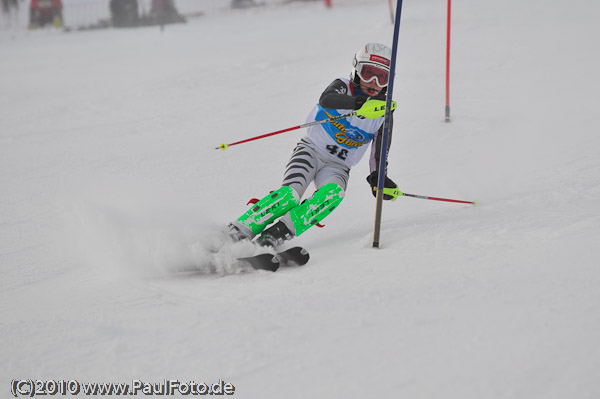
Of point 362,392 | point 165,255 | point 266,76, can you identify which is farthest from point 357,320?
point 266,76

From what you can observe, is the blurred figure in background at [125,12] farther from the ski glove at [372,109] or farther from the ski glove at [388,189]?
the ski glove at [372,109]

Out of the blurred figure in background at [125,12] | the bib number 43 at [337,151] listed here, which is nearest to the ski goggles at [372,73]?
the bib number 43 at [337,151]

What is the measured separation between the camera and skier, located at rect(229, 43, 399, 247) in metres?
3.23

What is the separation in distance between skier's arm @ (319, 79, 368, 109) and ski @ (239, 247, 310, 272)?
90cm

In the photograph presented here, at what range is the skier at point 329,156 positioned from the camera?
323cm

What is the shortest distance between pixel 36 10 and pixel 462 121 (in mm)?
19732

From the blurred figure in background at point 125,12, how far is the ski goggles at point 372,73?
59.4ft

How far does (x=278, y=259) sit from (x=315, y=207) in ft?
1.37

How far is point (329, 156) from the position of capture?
11.8ft

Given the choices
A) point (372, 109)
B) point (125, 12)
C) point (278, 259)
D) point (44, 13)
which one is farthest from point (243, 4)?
point (278, 259)

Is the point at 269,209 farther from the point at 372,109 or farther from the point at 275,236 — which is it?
the point at 372,109

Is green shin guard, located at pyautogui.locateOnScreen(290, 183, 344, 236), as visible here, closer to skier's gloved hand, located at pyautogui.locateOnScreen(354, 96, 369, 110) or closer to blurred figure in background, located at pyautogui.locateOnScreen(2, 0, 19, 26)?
skier's gloved hand, located at pyautogui.locateOnScreen(354, 96, 369, 110)

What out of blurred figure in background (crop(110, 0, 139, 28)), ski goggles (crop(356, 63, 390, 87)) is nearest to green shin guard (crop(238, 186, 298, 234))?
ski goggles (crop(356, 63, 390, 87))

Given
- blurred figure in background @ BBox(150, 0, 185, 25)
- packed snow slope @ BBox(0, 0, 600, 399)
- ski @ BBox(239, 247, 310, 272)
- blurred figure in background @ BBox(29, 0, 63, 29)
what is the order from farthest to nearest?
blurred figure in background @ BBox(29, 0, 63, 29)
blurred figure in background @ BBox(150, 0, 185, 25)
ski @ BBox(239, 247, 310, 272)
packed snow slope @ BBox(0, 0, 600, 399)
